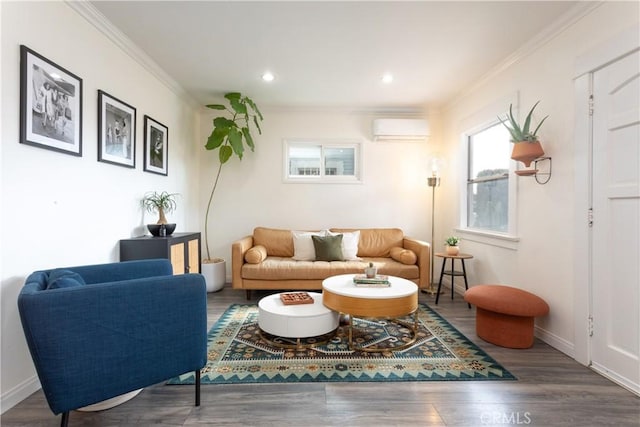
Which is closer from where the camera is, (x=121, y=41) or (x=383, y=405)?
(x=383, y=405)

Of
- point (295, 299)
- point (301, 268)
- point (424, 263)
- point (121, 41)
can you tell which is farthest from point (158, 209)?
point (424, 263)

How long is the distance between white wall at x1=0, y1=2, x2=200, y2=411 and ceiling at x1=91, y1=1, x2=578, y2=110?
1.09ft

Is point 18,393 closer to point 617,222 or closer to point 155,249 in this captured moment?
point 155,249

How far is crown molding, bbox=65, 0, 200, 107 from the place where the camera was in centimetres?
211

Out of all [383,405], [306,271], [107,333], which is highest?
[107,333]

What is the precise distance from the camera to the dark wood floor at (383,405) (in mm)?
1555

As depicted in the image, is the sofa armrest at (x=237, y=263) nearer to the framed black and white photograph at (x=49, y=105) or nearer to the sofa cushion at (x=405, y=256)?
the framed black and white photograph at (x=49, y=105)

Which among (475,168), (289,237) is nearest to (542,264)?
(475,168)

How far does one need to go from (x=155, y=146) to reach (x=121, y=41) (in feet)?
3.32

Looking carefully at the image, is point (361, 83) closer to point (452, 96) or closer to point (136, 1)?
point (452, 96)

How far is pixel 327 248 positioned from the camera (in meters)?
3.69

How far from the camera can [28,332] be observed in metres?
1.25

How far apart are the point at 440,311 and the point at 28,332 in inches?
128

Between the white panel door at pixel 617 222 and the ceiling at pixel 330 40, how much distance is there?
768mm
